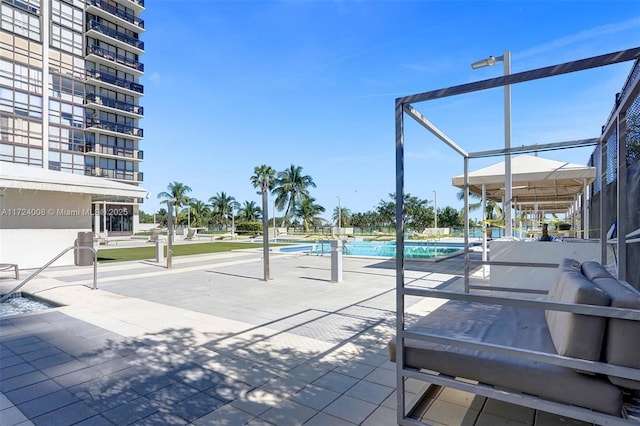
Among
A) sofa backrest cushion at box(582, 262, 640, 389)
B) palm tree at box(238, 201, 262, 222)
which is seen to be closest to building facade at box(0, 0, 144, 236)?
palm tree at box(238, 201, 262, 222)

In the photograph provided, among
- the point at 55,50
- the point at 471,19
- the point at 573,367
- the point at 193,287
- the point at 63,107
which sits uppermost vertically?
the point at 55,50

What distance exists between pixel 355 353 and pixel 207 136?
23.9 meters

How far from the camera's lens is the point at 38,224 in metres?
10.5

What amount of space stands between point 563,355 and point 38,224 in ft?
43.0

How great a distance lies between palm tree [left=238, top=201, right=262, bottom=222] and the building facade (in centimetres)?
1745

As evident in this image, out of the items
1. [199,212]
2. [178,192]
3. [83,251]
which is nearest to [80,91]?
[178,192]

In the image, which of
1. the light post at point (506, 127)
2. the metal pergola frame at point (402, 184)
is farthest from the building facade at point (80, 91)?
the metal pergola frame at point (402, 184)

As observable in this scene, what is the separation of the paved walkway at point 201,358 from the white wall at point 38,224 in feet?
13.0

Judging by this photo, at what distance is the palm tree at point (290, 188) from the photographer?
1699 inches

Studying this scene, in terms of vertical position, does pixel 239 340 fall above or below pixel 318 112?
below

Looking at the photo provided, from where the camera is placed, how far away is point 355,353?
3.64 metres

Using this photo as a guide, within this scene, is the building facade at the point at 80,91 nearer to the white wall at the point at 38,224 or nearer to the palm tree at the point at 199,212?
the palm tree at the point at 199,212

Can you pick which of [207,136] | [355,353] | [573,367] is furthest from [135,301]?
[207,136]

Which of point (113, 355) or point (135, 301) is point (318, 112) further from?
point (113, 355)
